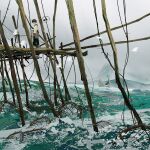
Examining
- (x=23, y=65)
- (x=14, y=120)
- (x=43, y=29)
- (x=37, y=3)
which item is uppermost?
(x=37, y=3)

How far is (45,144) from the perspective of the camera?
9484 mm

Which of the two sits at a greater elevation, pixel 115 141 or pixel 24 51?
pixel 24 51

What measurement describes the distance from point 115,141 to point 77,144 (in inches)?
40.5

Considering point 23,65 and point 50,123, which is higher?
point 23,65

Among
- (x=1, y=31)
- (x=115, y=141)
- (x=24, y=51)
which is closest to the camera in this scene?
(x=1, y=31)

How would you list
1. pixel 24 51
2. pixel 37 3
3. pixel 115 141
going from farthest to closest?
pixel 37 3
pixel 24 51
pixel 115 141

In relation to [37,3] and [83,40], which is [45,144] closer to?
[83,40]

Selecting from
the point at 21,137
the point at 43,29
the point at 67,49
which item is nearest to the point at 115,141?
the point at 21,137

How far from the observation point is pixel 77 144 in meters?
9.21

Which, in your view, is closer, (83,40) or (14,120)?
(83,40)

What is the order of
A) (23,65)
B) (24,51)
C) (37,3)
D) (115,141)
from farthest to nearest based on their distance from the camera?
1. (23,65)
2. (37,3)
3. (24,51)
4. (115,141)

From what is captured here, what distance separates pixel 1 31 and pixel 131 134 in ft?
13.2

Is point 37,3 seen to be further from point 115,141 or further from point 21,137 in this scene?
point 115,141

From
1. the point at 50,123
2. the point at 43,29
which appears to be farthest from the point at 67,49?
the point at 50,123
